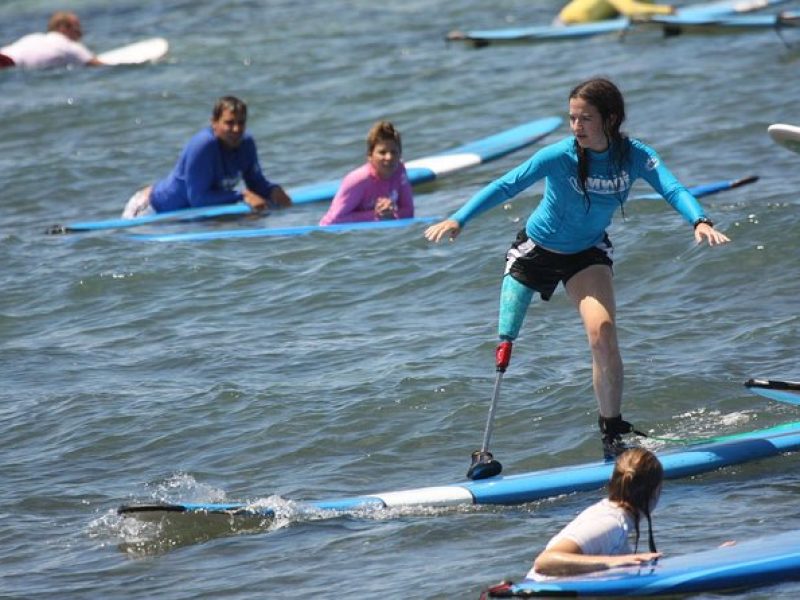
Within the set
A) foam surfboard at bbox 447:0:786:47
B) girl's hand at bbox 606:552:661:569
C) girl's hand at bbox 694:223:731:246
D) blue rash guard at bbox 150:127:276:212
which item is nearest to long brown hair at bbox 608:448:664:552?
girl's hand at bbox 606:552:661:569

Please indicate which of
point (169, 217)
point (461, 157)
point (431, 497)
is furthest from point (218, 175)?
point (431, 497)

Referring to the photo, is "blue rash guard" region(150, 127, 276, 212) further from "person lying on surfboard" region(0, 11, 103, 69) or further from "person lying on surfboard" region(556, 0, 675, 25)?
"person lying on surfboard" region(556, 0, 675, 25)

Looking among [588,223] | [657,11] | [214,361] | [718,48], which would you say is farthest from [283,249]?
[657,11]

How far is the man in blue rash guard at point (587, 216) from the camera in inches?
246

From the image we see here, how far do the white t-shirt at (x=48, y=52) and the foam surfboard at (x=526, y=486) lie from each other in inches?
538

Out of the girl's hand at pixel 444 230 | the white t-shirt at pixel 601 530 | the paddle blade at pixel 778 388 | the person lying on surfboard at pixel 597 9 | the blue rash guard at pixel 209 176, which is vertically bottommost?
the paddle blade at pixel 778 388

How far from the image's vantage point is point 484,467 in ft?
21.6

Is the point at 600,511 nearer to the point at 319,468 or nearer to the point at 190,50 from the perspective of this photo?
the point at 319,468

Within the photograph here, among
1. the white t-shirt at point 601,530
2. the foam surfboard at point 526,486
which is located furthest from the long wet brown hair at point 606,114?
the white t-shirt at point 601,530

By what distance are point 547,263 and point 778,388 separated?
48.9 inches

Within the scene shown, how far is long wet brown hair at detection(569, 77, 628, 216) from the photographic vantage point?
6.21 meters

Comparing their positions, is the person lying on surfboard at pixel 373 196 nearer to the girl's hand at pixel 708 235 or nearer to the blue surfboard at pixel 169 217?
the blue surfboard at pixel 169 217

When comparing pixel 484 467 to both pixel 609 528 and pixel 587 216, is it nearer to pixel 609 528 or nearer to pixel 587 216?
pixel 587 216

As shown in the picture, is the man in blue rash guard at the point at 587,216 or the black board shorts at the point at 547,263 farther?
the black board shorts at the point at 547,263
